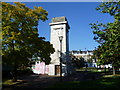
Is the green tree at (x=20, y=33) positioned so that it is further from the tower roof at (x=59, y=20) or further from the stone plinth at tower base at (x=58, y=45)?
the tower roof at (x=59, y=20)

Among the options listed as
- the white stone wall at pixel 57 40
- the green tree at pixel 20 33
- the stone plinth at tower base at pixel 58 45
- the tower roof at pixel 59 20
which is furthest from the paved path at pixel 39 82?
the tower roof at pixel 59 20

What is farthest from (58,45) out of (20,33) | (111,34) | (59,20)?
(111,34)

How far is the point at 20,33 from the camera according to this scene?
13906 mm

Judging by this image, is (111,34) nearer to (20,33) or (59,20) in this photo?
(20,33)

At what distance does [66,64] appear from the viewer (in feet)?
95.9

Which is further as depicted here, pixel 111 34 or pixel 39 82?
pixel 39 82

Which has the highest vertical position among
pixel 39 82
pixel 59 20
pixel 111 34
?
pixel 59 20

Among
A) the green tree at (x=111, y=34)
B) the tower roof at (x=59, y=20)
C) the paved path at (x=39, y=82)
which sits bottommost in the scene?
the paved path at (x=39, y=82)

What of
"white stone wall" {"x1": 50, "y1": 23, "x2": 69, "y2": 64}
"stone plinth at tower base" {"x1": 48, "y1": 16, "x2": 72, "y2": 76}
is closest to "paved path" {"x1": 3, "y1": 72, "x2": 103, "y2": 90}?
"stone plinth at tower base" {"x1": 48, "y1": 16, "x2": 72, "y2": 76}

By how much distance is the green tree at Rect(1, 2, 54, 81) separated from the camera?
1370cm

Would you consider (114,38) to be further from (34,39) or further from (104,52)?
(34,39)

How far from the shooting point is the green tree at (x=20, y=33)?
1370 cm

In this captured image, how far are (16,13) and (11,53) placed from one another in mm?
4058

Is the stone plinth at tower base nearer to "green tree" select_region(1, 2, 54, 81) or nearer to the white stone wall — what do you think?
the white stone wall
